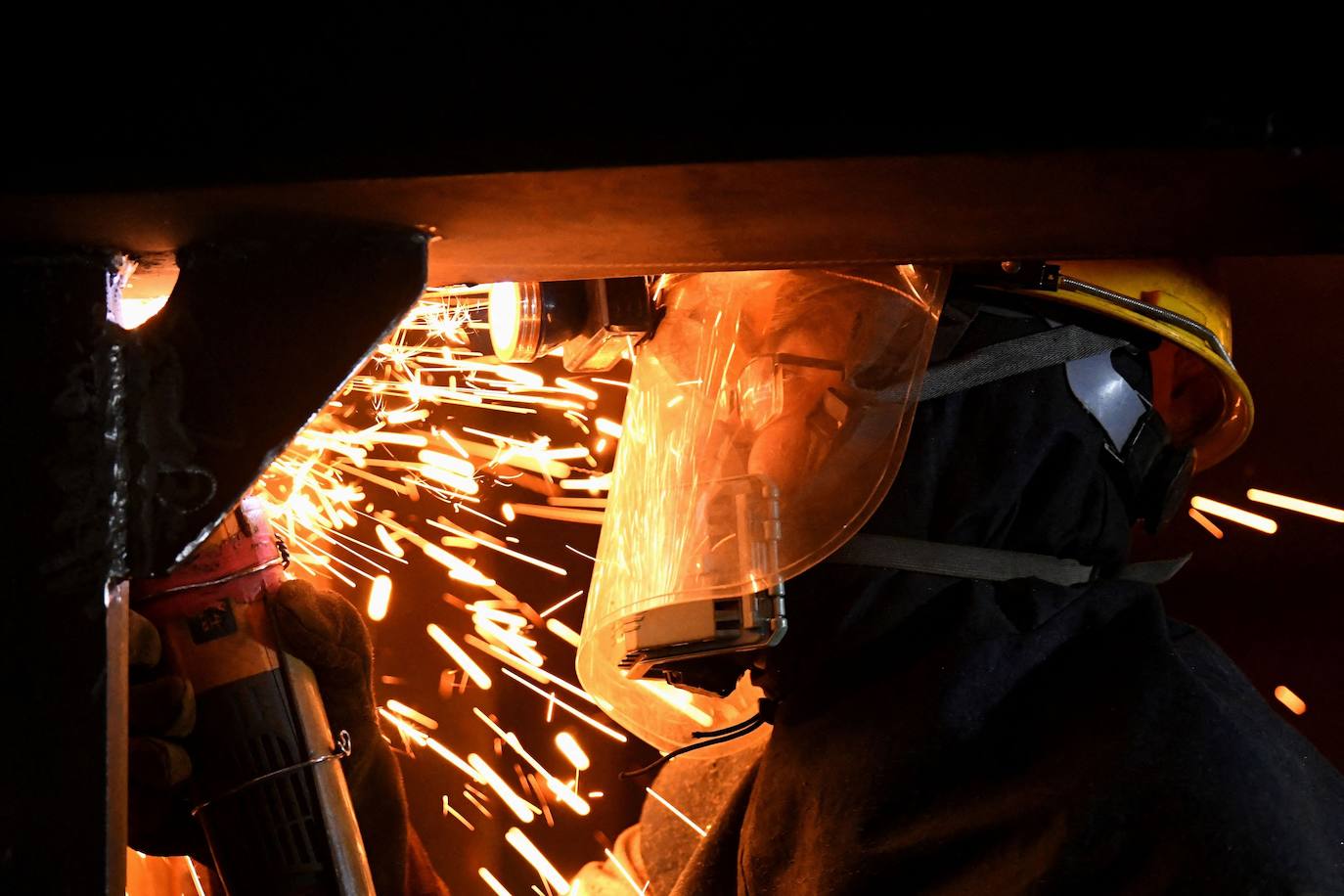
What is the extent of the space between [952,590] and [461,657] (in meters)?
1.74

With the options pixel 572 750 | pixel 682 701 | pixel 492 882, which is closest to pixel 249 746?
pixel 682 701

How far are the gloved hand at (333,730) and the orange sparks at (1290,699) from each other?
1.91 m

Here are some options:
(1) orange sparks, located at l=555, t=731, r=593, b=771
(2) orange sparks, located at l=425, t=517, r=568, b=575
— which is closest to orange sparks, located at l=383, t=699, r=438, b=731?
(1) orange sparks, located at l=555, t=731, r=593, b=771

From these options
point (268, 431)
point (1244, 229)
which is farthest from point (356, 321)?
point (1244, 229)

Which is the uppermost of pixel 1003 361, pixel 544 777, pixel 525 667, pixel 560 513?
pixel 1003 361

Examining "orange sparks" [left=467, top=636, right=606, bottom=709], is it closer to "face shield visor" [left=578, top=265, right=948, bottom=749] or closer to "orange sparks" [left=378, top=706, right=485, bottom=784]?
"orange sparks" [left=378, top=706, right=485, bottom=784]

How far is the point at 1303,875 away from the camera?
121cm

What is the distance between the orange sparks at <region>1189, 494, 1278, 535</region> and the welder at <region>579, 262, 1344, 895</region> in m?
0.87

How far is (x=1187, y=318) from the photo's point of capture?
1.39m

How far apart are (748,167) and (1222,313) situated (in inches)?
44.3

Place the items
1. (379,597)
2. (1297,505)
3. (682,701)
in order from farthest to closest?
(379,597)
(1297,505)
(682,701)

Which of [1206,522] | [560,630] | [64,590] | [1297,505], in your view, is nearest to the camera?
[64,590]

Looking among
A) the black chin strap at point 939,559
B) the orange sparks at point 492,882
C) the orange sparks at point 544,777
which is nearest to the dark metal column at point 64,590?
the black chin strap at point 939,559

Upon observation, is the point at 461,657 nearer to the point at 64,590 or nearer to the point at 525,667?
the point at 525,667
